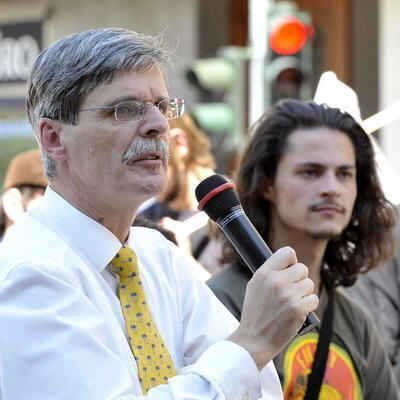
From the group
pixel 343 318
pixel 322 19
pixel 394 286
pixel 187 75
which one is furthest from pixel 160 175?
pixel 322 19

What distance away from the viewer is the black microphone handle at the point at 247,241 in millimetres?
2281

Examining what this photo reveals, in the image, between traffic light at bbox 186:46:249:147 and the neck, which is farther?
traffic light at bbox 186:46:249:147

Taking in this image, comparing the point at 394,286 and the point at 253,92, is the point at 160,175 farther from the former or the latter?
the point at 253,92

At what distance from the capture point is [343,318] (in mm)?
3857

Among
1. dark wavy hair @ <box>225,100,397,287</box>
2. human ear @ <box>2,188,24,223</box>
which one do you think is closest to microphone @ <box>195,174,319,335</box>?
dark wavy hair @ <box>225,100,397,287</box>

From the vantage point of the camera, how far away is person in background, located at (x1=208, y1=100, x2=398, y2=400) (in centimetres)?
362

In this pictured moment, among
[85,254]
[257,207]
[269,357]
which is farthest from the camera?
[257,207]

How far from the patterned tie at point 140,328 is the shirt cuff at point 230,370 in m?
0.16

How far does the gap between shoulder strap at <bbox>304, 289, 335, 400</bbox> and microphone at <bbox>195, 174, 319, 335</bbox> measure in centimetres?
128

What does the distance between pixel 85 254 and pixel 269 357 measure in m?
0.49

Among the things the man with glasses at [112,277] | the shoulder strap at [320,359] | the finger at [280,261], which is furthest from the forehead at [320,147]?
the finger at [280,261]

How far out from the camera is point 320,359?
141 inches

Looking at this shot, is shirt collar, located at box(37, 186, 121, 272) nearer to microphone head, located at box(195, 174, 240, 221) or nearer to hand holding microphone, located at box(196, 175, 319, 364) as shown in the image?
microphone head, located at box(195, 174, 240, 221)

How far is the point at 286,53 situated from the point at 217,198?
876cm
